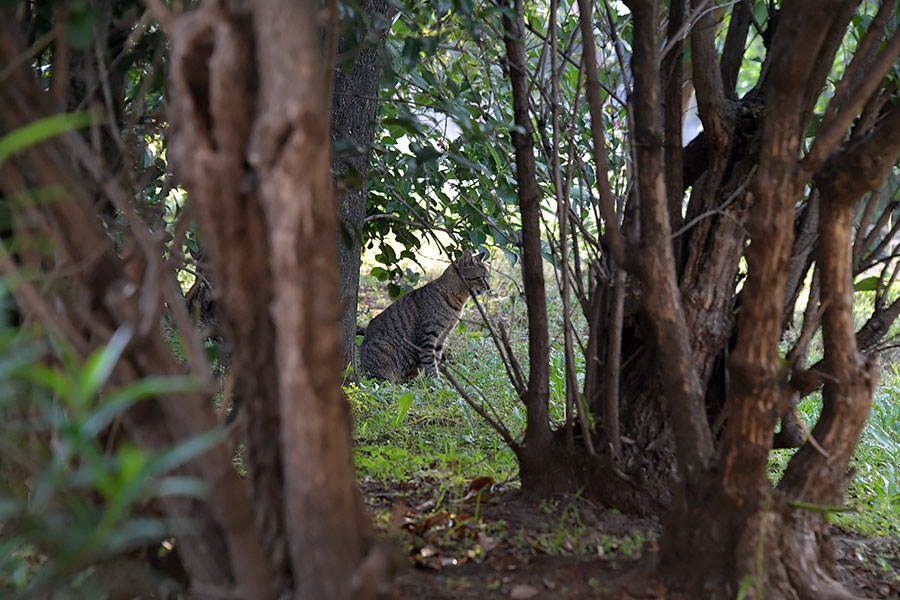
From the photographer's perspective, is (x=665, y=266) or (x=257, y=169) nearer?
(x=257, y=169)

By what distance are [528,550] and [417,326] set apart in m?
4.38

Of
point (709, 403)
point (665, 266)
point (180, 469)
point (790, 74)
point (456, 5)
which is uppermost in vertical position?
point (456, 5)

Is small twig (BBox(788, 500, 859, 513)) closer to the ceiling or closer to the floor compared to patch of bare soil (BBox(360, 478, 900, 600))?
closer to the ceiling

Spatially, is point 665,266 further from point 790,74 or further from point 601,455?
point 601,455

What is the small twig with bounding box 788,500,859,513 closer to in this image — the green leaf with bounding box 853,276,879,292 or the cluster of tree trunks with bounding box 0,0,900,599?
the cluster of tree trunks with bounding box 0,0,900,599

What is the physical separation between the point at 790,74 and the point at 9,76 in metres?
1.36

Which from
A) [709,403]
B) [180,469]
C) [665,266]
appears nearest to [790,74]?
[665,266]

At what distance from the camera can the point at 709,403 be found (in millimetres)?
2246

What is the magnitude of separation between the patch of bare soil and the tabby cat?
3.45 metres

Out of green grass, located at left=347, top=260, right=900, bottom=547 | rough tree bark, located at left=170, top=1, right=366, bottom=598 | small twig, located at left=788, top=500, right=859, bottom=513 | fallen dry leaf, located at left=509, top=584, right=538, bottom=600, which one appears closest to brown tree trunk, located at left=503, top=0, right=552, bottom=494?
green grass, located at left=347, top=260, right=900, bottom=547

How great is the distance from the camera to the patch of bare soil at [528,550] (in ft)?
5.71

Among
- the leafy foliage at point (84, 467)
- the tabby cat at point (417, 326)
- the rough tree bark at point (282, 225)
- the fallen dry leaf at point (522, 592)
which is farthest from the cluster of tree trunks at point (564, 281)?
the tabby cat at point (417, 326)

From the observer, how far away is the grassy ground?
2.00 meters

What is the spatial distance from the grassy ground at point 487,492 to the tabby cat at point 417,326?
4.80 ft
